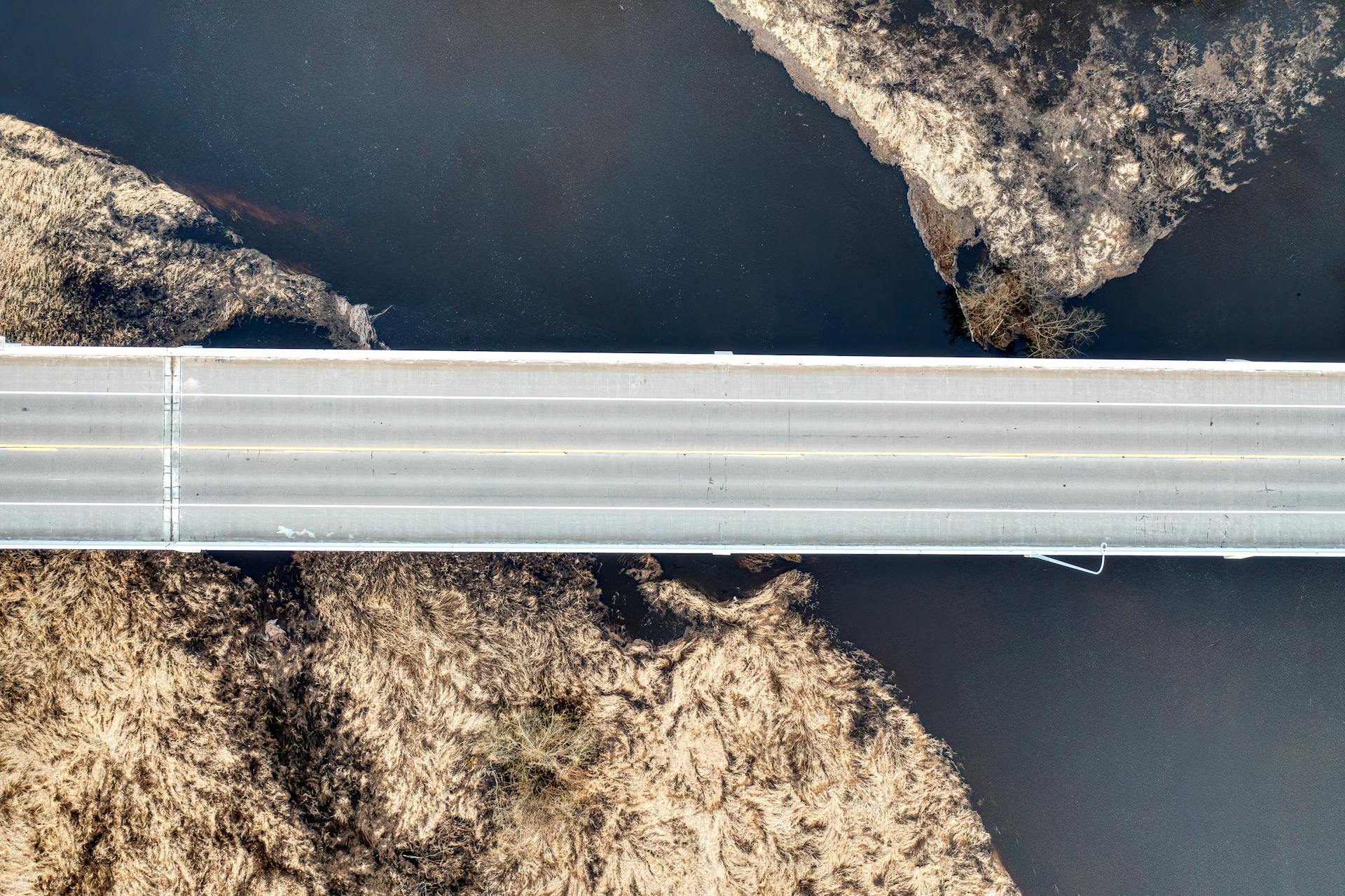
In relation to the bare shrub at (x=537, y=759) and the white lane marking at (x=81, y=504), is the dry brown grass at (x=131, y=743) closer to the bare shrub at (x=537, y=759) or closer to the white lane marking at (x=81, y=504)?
the white lane marking at (x=81, y=504)

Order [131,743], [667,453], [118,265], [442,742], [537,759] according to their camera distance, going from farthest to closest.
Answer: [118,265] < [442,742] < [537,759] < [131,743] < [667,453]

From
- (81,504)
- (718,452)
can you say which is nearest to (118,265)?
(81,504)

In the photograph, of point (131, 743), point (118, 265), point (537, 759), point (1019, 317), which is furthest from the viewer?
point (1019, 317)

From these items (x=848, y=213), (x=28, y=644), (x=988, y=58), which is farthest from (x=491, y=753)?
(x=988, y=58)

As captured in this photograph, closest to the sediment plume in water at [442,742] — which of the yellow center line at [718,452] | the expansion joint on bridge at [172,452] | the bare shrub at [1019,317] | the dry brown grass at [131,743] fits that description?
the dry brown grass at [131,743]

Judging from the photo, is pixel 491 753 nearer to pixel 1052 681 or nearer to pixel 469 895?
pixel 469 895

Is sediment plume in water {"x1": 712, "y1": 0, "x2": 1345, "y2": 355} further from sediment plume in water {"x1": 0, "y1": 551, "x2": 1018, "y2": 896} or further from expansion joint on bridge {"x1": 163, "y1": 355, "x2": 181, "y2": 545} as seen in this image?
expansion joint on bridge {"x1": 163, "y1": 355, "x2": 181, "y2": 545}

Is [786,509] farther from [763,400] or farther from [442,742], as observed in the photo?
[442,742]
